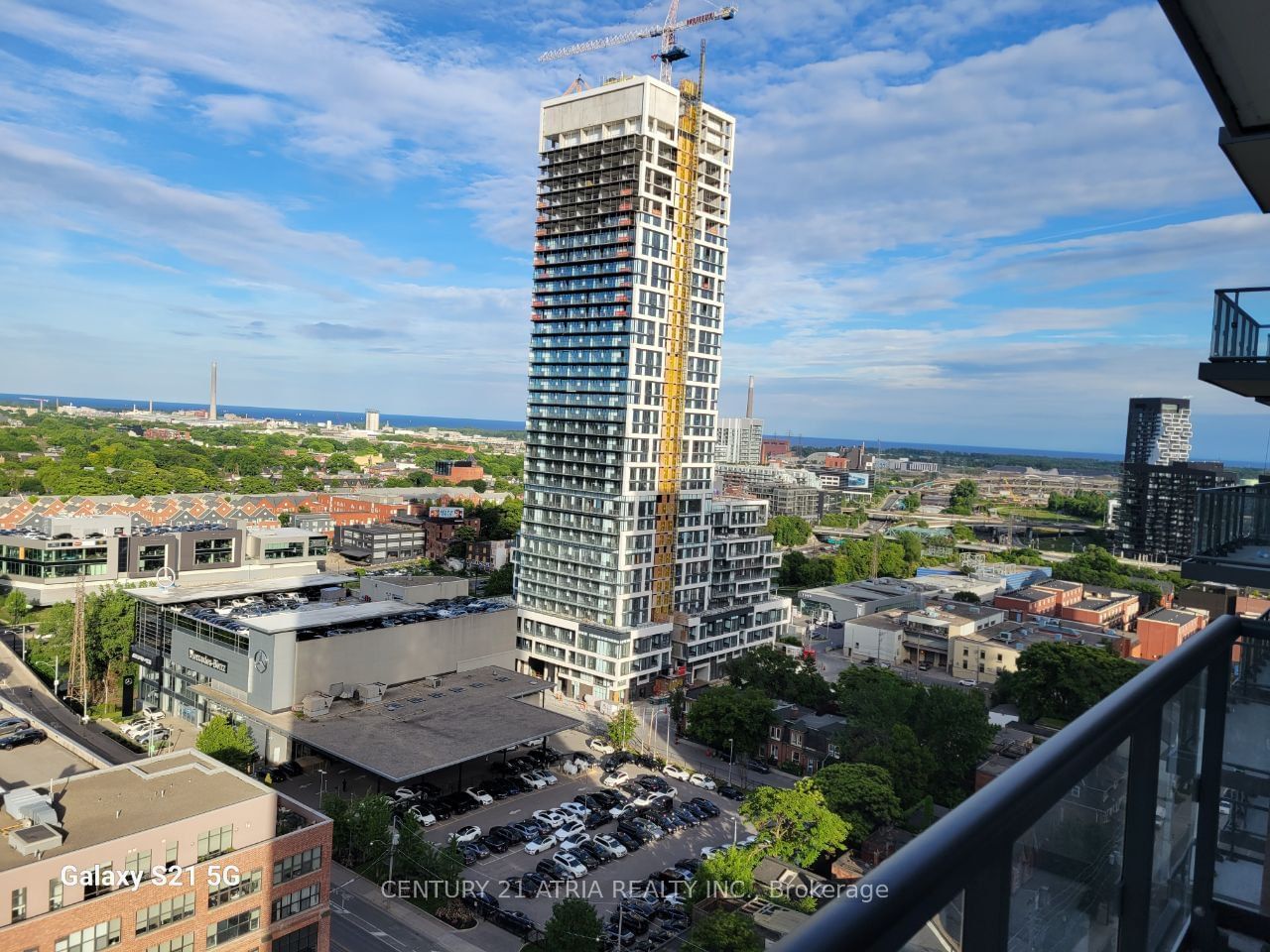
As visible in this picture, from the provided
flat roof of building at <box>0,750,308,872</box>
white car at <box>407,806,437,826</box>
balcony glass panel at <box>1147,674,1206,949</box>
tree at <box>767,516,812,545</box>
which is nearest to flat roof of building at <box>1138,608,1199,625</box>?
white car at <box>407,806,437,826</box>

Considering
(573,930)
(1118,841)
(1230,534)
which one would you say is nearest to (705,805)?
(573,930)

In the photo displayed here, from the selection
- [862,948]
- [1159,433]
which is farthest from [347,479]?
[862,948]

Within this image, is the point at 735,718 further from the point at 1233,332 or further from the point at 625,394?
the point at 1233,332

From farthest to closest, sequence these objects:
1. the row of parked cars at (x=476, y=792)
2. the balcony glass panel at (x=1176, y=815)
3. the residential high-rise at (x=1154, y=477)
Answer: the residential high-rise at (x=1154, y=477)
the row of parked cars at (x=476, y=792)
the balcony glass panel at (x=1176, y=815)

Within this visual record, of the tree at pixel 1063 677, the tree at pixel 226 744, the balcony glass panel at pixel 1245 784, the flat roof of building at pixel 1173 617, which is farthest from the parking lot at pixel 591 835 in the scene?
the flat roof of building at pixel 1173 617

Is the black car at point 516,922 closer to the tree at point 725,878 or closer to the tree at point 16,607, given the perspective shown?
the tree at point 725,878

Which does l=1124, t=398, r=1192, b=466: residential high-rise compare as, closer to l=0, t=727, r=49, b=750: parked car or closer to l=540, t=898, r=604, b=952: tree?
l=540, t=898, r=604, b=952: tree
